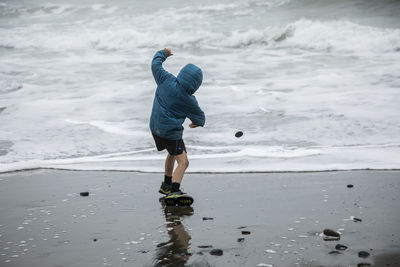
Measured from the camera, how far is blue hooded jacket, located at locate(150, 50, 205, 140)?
5.06 meters

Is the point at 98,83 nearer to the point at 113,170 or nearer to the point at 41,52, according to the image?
the point at 113,170

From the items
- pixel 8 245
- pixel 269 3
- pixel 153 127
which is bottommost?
pixel 8 245

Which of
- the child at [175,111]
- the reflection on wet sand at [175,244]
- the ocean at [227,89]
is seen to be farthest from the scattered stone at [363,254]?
the ocean at [227,89]

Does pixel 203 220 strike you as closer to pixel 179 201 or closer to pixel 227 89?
pixel 179 201

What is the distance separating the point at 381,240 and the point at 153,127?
89.2 inches

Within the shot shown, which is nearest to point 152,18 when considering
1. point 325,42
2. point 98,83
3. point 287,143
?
point 325,42

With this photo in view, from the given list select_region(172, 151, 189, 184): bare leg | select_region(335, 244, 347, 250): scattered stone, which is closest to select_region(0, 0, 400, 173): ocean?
select_region(172, 151, 189, 184): bare leg

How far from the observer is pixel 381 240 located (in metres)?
3.97

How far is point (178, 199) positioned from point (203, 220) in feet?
1.47

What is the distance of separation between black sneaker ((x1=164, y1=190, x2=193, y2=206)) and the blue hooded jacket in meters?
0.53

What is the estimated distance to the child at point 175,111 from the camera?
505cm

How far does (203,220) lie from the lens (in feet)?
15.3

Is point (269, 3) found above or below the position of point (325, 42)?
above

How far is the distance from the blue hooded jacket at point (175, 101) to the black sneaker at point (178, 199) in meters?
0.53
